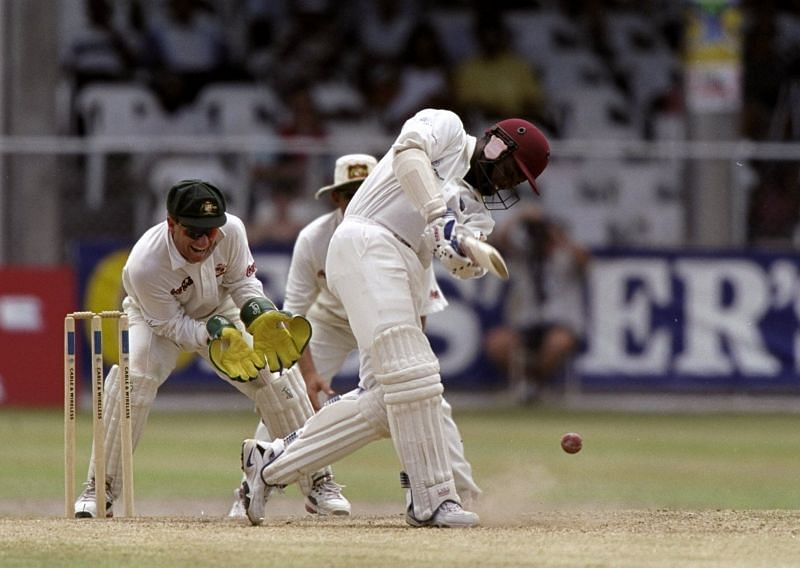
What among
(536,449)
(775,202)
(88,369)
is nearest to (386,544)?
(536,449)

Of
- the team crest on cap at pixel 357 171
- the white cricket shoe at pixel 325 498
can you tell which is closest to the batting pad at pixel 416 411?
the white cricket shoe at pixel 325 498

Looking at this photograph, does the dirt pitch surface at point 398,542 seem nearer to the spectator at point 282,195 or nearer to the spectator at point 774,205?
the spectator at point 282,195

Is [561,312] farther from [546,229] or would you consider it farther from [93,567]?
[93,567]

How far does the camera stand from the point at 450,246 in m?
7.18

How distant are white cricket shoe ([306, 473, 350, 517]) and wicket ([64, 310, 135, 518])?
3.35ft

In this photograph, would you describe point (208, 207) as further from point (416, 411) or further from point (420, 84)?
point (420, 84)

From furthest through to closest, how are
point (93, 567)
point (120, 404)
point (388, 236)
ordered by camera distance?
point (120, 404) < point (388, 236) < point (93, 567)

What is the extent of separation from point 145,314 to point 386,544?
2.06 metres

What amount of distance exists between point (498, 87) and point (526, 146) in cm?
1050

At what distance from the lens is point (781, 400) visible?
16172 mm

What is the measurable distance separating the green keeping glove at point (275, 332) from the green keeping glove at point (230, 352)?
5 centimetres

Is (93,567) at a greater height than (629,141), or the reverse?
(629,141)

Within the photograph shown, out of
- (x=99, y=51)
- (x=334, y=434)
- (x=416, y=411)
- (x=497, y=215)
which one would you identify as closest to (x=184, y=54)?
(x=99, y=51)

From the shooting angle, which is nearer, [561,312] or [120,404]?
[120,404]
